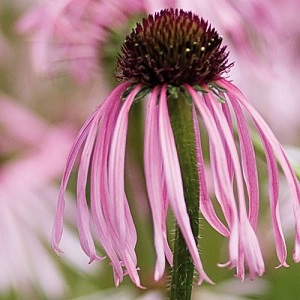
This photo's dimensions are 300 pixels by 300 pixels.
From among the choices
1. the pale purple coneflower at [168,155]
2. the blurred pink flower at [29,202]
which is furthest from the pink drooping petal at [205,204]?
the blurred pink flower at [29,202]

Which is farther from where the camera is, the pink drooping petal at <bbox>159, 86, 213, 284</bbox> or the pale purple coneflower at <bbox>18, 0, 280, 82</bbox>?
the pale purple coneflower at <bbox>18, 0, 280, 82</bbox>

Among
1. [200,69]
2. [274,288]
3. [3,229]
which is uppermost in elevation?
[200,69]

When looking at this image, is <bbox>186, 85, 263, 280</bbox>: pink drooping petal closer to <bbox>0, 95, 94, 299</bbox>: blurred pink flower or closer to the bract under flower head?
the bract under flower head

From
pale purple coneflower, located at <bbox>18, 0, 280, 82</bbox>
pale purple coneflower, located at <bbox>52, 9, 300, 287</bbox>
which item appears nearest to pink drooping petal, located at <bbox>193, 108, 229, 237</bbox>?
pale purple coneflower, located at <bbox>52, 9, 300, 287</bbox>

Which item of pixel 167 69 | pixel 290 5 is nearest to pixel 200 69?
pixel 167 69

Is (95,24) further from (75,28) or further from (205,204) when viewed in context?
(205,204)

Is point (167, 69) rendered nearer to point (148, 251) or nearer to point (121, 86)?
point (121, 86)

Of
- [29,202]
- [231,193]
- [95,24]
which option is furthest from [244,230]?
[29,202]
